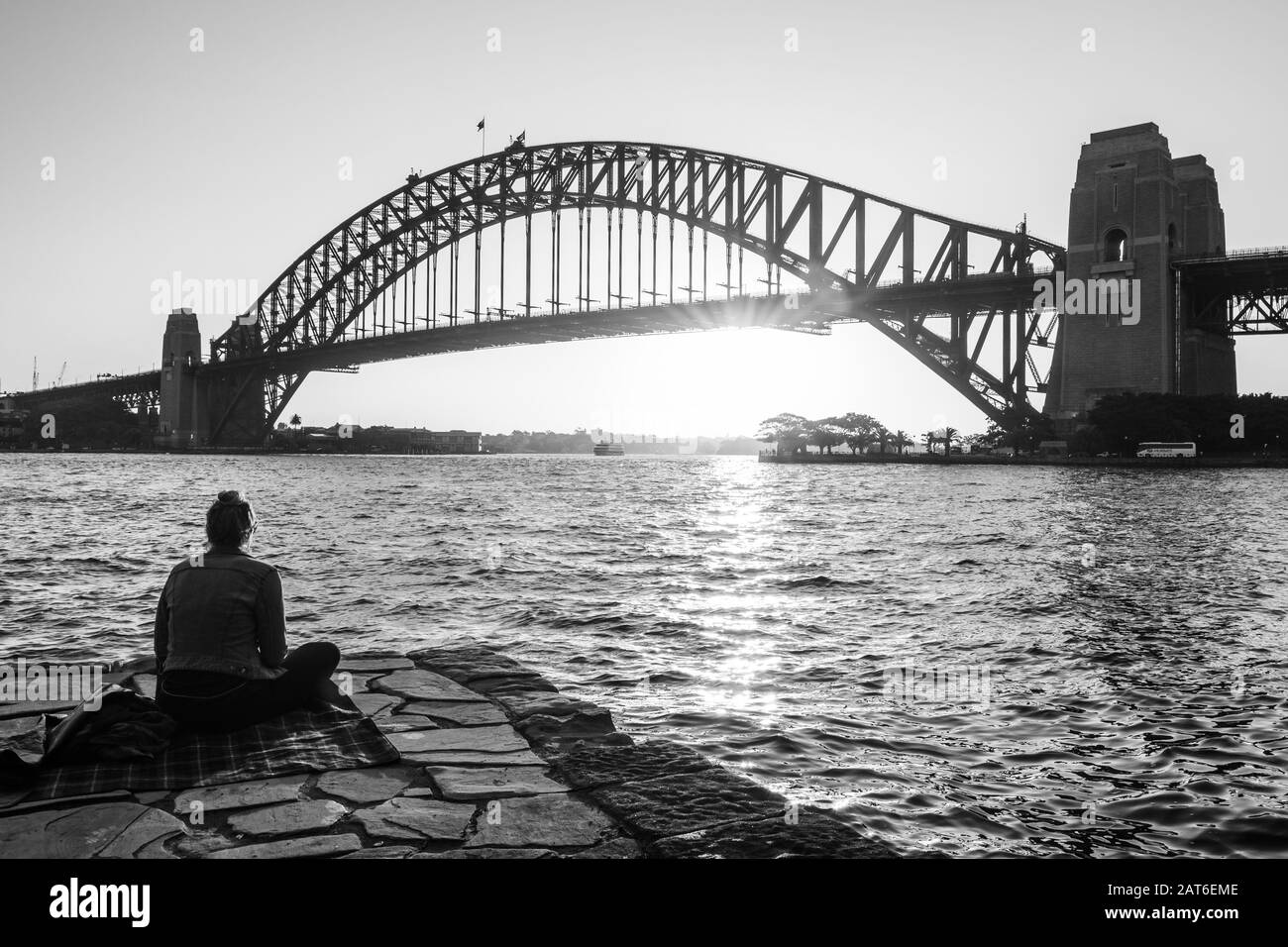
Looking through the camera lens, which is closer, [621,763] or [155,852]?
[155,852]

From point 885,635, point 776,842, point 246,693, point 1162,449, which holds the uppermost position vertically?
point 1162,449

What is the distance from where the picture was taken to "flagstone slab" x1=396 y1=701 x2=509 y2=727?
5.26 meters

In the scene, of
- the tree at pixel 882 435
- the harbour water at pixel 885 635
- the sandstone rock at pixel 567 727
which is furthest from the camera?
the tree at pixel 882 435

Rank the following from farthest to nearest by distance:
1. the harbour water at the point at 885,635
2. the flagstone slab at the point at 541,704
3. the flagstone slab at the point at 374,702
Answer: the flagstone slab at the point at 541,704, the flagstone slab at the point at 374,702, the harbour water at the point at 885,635

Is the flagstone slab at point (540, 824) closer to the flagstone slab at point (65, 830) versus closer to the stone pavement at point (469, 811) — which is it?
the stone pavement at point (469, 811)

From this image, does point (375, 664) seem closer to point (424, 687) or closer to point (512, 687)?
point (424, 687)

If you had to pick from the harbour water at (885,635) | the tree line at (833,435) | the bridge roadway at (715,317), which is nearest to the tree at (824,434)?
the tree line at (833,435)

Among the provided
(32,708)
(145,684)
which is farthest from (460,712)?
(32,708)

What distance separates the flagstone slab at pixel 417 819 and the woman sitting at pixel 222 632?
1.22m

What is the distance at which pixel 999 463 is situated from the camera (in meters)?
71.1

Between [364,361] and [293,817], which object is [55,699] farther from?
[364,361]

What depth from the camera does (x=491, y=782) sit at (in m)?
4.28

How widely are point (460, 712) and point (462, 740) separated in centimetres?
55

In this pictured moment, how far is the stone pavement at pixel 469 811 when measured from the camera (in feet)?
11.6
